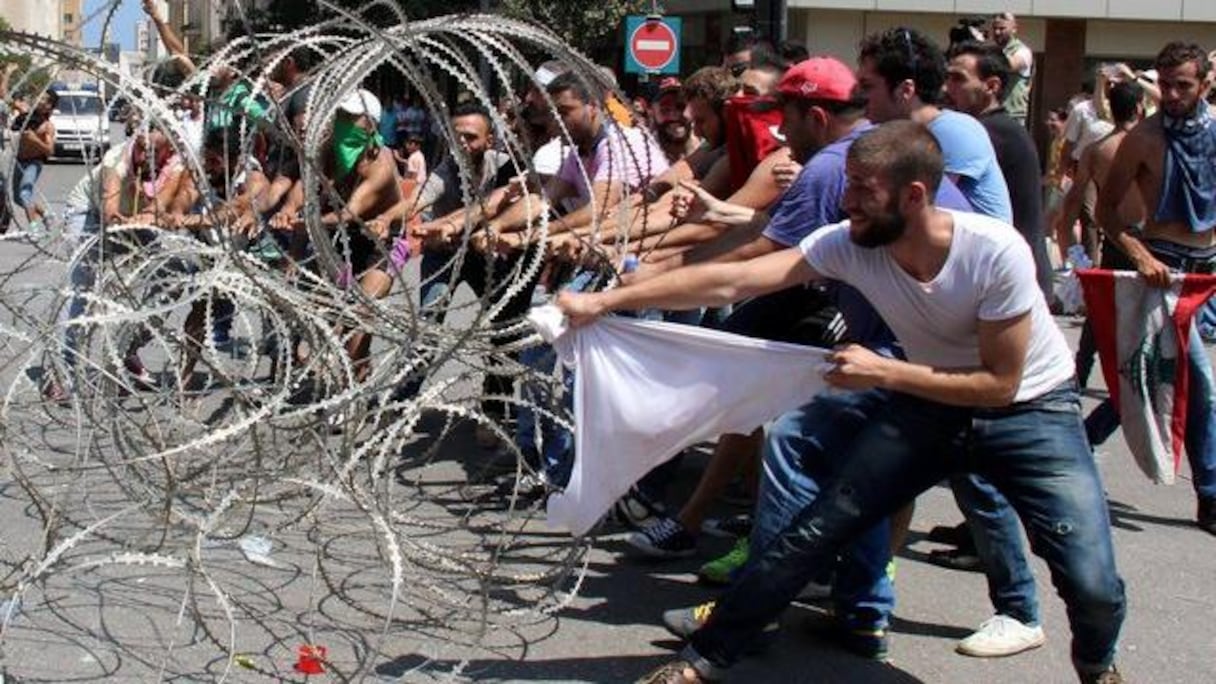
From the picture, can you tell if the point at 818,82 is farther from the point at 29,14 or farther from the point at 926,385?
the point at 29,14

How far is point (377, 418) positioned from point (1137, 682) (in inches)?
96.6

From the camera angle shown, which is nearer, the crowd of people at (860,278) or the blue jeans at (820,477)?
the crowd of people at (860,278)

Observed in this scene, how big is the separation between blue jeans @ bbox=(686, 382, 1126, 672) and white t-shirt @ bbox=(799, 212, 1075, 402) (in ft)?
0.38

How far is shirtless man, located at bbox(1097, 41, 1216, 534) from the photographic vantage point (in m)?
6.67

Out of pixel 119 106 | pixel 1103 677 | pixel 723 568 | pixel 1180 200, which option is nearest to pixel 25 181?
pixel 119 106

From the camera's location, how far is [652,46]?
1700 cm

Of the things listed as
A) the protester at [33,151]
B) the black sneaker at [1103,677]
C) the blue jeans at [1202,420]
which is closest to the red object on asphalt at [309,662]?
the black sneaker at [1103,677]

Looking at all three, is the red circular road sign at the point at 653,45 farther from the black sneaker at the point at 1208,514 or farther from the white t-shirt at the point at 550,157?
the black sneaker at the point at 1208,514

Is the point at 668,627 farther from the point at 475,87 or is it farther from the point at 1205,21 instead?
the point at 1205,21

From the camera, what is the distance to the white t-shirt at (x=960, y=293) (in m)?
4.11

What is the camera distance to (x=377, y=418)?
5.15 m

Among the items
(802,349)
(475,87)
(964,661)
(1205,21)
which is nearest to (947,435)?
(802,349)

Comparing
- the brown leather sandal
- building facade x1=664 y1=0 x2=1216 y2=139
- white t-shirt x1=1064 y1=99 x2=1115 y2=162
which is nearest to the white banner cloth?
the brown leather sandal

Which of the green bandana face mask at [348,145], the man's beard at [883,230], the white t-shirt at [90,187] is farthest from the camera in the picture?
the green bandana face mask at [348,145]
